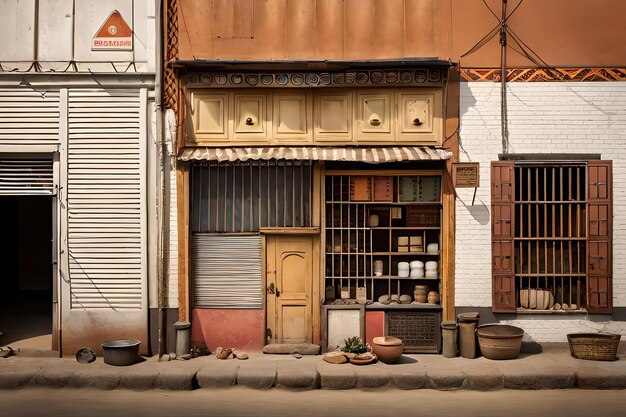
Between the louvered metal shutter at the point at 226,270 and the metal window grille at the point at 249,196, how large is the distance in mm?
212

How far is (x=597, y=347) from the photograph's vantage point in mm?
9797

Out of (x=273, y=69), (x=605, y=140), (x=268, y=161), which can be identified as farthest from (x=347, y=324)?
(x=605, y=140)

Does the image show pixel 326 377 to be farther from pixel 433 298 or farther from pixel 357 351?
pixel 433 298

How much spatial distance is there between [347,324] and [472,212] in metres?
2.98

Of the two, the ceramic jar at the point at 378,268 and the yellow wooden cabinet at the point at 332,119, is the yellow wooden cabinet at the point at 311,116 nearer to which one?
the yellow wooden cabinet at the point at 332,119

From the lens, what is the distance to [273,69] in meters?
10.5

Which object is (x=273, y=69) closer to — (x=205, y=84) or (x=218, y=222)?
(x=205, y=84)

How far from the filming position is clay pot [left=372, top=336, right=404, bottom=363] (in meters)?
9.63

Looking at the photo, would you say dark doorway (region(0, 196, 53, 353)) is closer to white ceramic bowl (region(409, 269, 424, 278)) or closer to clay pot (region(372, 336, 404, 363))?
clay pot (region(372, 336, 404, 363))

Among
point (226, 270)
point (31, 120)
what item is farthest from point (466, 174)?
point (31, 120)

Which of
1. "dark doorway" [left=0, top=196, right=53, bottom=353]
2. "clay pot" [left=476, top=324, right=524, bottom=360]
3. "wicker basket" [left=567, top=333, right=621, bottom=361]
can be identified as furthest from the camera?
"dark doorway" [left=0, top=196, right=53, bottom=353]

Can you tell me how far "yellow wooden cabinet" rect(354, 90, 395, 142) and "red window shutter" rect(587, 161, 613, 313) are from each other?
358 cm

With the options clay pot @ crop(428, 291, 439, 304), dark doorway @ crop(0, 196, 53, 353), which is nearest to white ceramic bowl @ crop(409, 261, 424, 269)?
clay pot @ crop(428, 291, 439, 304)

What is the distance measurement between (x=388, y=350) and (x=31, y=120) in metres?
7.35
